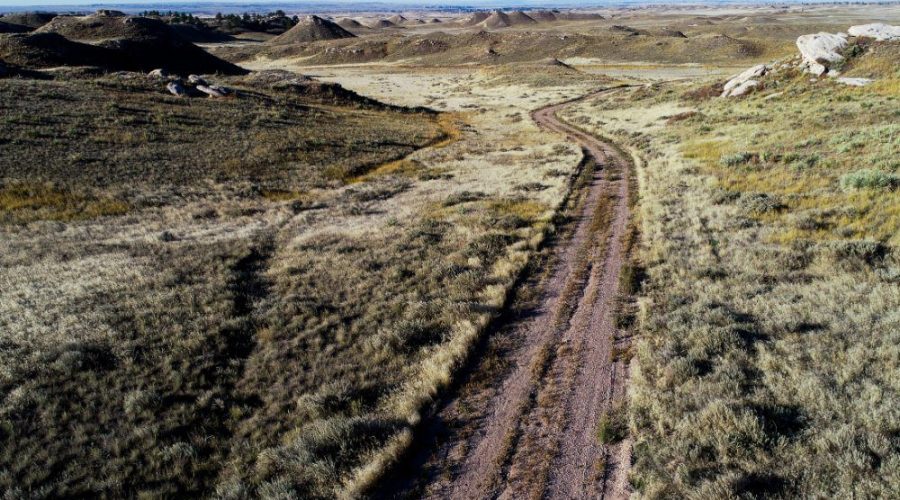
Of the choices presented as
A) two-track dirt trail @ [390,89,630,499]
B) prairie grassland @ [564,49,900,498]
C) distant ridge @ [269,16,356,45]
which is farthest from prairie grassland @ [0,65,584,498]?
distant ridge @ [269,16,356,45]

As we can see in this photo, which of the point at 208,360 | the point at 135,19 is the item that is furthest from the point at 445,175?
the point at 135,19

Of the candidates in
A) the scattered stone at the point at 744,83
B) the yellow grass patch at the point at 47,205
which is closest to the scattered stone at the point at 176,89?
the yellow grass patch at the point at 47,205

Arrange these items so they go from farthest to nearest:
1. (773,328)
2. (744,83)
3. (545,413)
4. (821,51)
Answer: (744,83) < (821,51) < (773,328) < (545,413)

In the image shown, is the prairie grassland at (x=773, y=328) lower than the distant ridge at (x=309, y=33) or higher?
lower

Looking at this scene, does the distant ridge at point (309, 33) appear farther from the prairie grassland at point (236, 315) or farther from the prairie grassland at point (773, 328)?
the prairie grassland at point (773, 328)

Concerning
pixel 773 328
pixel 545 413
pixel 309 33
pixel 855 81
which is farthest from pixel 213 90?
pixel 309 33

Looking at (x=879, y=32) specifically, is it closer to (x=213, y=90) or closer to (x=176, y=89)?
(x=213, y=90)
